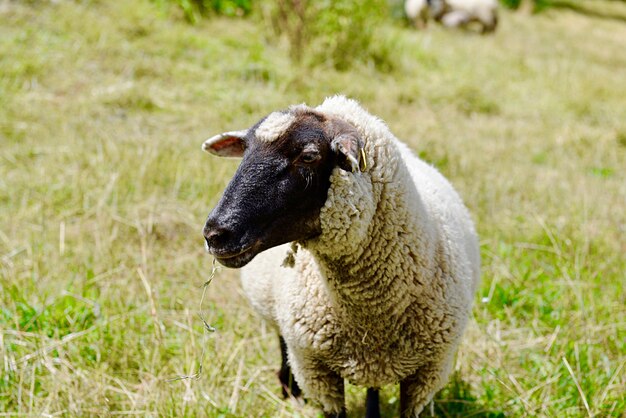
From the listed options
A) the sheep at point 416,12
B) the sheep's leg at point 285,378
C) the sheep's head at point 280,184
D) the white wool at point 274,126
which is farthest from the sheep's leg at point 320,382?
the sheep at point 416,12

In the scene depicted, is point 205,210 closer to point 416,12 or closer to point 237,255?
point 237,255

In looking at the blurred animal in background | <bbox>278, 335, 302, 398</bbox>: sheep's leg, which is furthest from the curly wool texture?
the blurred animal in background

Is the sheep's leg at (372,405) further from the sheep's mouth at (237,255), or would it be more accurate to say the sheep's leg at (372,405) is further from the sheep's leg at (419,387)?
the sheep's mouth at (237,255)

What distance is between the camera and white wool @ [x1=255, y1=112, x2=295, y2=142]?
206cm

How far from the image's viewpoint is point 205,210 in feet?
14.4

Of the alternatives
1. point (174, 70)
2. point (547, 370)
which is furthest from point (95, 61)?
point (547, 370)

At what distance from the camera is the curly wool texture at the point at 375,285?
2.20m

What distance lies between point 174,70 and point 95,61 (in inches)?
33.5

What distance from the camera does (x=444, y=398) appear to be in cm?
302

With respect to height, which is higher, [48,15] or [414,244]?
[414,244]

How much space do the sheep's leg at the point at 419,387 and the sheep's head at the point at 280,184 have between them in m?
0.78

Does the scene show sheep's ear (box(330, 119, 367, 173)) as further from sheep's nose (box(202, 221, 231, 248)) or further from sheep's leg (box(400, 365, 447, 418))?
sheep's leg (box(400, 365, 447, 418))

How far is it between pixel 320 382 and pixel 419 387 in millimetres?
390

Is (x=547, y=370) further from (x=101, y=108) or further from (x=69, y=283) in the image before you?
(x=101, y=108)
